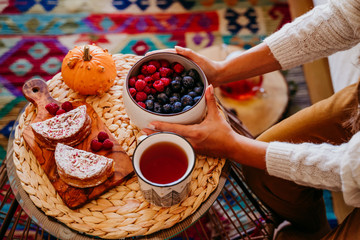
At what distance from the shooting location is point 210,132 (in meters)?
0.93

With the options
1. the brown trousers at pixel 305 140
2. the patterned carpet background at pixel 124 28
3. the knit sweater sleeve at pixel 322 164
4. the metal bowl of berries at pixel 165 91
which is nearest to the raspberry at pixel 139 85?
the metal bowl of berries at pixel 165 91

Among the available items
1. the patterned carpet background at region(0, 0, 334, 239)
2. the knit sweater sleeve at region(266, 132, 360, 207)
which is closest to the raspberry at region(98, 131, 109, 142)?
the knit sweater sleeve at region(266, 132, 360, 207)

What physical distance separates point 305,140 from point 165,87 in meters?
0.50

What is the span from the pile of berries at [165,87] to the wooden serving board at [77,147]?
159mm

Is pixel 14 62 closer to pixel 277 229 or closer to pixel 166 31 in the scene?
pixel 166 31

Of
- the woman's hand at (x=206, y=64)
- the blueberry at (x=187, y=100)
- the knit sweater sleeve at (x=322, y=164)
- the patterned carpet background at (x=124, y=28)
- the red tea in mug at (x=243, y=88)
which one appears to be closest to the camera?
the knit sweater sleeve at (x=322, y=164)

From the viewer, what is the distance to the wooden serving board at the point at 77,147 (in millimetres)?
866

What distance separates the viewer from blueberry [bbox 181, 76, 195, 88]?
92 centimetres

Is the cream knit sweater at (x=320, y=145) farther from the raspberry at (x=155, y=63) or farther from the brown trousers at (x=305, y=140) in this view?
the raspberry at (x=155, y=63)

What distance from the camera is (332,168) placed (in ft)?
2.74

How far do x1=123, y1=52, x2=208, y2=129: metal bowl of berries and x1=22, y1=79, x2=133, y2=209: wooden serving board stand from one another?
11 cm

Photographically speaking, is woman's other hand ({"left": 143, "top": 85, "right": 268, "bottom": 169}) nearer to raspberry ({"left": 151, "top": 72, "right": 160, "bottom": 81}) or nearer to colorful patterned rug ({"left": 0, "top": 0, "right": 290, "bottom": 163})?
raspberry ({"left": 151, "top": 72, "right": 160, "bottom": 81})

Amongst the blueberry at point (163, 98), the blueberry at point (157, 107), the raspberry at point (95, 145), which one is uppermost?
the blueberry at point (163, 98)

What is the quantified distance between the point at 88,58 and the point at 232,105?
0.81 m
